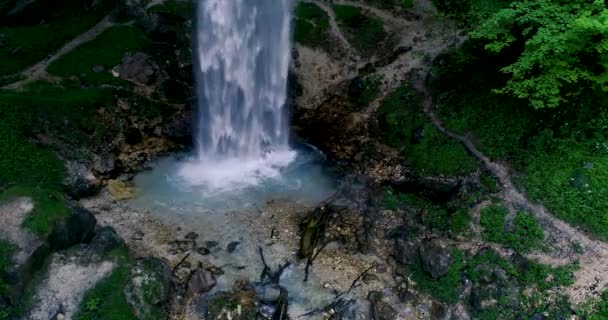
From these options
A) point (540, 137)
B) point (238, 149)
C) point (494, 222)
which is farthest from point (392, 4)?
point (494, 222)

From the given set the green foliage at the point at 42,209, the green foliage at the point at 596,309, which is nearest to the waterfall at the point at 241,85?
the green foliage at the point at 42,209

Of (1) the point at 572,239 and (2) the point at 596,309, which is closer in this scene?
(2) the point at 596,309

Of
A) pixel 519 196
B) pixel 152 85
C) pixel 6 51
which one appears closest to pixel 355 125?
pixel 519 196

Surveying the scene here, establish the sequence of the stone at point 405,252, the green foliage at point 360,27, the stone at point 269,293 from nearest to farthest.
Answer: the stone at point 269,293 → the stone at point 405,252 → the green foliage at point 360,27

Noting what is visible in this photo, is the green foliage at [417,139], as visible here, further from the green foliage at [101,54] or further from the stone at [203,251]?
the green foliage at [101,54]

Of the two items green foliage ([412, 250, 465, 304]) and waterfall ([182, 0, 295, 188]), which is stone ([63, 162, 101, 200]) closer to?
waterfall ([182, 0, 295, 188])

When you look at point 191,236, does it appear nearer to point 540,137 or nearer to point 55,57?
point 55,57

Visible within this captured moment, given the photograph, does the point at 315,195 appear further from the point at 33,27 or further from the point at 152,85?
the point at 33,27
